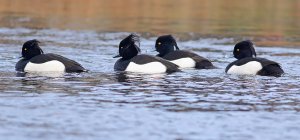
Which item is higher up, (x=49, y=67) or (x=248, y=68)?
(x=49, y=67)

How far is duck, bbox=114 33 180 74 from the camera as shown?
62.7ft

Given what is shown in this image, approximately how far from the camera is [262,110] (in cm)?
1347

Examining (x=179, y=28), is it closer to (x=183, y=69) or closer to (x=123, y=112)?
(x=183, y=69)

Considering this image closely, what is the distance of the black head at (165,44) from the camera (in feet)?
71.1

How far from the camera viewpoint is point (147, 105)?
45.1 ft

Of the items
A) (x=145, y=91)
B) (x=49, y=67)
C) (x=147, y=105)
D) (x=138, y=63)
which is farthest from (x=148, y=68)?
(x=147, y=105)

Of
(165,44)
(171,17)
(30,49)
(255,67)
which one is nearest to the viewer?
(255,67)

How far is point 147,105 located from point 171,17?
2406 cm

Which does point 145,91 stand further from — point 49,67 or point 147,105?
point 49,67

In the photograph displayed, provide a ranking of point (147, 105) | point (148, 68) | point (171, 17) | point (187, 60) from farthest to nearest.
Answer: point (171, 17)
point (187, 60)
point (148, 68)
point (147, 105)

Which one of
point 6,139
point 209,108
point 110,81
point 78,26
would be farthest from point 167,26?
point 6,139

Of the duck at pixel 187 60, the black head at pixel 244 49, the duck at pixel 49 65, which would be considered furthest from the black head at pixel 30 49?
the black head at pixel 244 49

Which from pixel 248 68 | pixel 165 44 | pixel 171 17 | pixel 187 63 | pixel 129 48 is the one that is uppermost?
pixel 129 48

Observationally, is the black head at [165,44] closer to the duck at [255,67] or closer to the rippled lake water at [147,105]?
the rippled lake water at [147,105]
